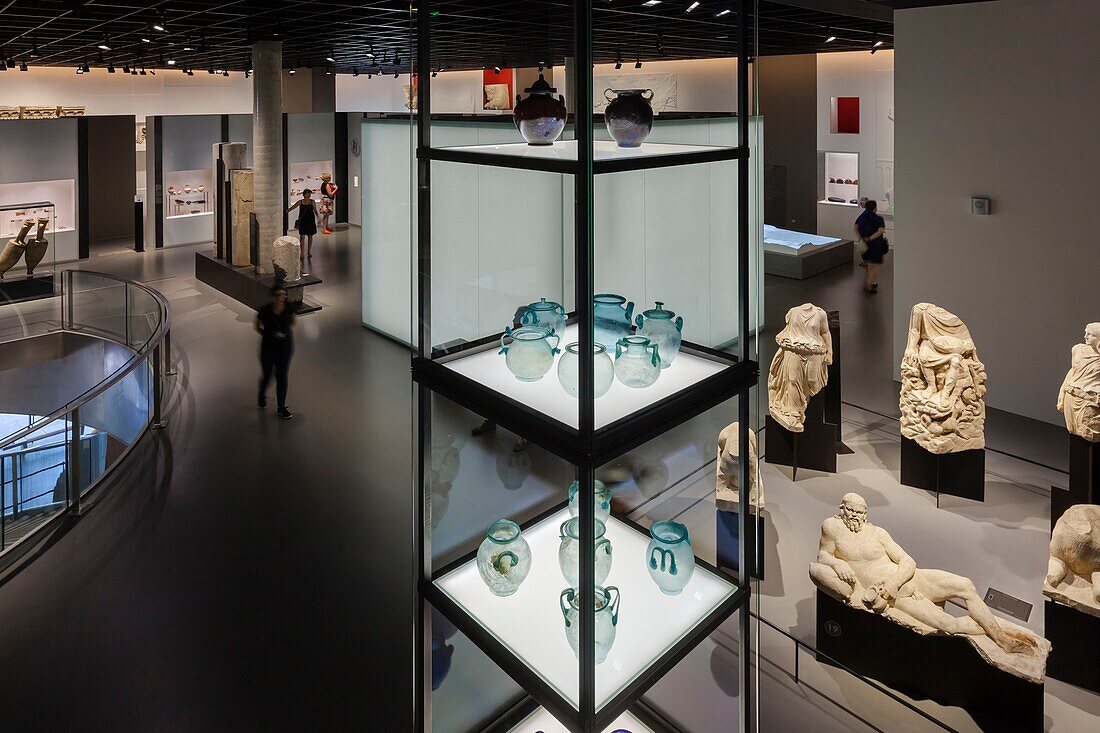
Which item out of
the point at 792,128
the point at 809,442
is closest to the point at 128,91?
the point at 792,128

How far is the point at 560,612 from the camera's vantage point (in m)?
1.96

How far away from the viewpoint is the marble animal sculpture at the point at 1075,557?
3488 millimetres

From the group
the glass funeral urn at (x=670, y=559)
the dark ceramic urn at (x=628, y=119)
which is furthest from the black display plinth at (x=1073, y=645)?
the dark ceramic urn at (x=628, y=119)

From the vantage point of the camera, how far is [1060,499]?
167 inches

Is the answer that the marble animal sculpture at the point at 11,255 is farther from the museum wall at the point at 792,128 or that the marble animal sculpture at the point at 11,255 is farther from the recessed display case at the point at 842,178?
the recessed display case at the point at 842,178

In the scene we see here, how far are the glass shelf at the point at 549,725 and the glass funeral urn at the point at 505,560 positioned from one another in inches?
27.0

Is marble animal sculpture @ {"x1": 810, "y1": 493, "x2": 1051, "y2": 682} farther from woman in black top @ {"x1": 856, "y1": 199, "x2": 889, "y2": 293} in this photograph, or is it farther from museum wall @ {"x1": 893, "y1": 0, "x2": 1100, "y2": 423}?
woman in black top @ {"x1": 856, "y1": 199, "x2": 889, "y2": 293}

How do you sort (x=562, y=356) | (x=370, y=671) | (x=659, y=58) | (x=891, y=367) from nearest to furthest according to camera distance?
(x=562, y=356), (x=659, y=58), (x=370, y=671), (x=891, y=367)

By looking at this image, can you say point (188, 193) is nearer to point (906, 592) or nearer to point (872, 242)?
point (872, 242)

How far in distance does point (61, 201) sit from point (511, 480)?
15.5 metres

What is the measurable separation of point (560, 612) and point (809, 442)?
3930 millimetres

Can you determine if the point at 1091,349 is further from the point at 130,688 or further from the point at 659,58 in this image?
the point at 130,688

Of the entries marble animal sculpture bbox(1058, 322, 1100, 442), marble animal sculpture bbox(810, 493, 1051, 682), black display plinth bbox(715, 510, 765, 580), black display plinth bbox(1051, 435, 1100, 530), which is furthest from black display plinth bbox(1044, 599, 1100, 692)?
black display plinth bbox(715, 510, 765, 580)

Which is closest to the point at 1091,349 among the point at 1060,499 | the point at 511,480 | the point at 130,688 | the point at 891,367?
the point at 1060,499
